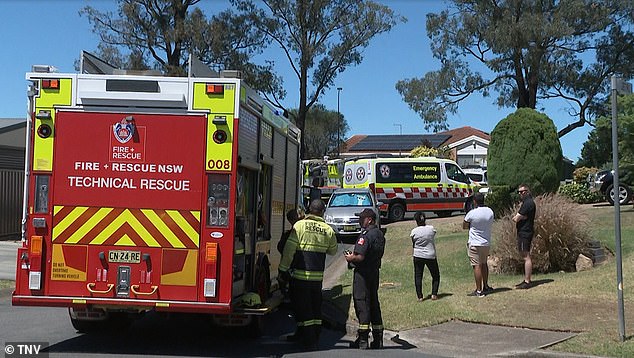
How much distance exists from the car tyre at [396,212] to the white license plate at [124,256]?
1929 centimetres

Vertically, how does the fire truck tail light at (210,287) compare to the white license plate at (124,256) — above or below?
below

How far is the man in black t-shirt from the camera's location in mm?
12227

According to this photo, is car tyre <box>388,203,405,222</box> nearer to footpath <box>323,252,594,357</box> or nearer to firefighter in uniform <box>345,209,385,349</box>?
footpath <box>323,252,594,357</box>

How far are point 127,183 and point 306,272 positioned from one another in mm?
2454

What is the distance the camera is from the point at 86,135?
8297 mm

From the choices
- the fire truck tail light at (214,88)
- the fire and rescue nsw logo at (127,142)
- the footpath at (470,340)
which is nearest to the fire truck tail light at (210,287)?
the fire and rescue nsw logo at (127,142)

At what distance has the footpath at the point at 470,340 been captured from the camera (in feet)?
29.0

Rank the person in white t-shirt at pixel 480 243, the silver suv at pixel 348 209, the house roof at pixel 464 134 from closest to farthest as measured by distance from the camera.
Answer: the person in white t-shirt at pixel 480 243 < the silver suv at pixel 348 209 < the house roof at pixel 464 134

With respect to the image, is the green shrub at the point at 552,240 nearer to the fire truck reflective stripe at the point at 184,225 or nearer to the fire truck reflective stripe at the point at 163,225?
the fire truck reflective stripe at the point at 184,225

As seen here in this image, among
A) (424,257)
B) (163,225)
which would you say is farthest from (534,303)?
(163,225)

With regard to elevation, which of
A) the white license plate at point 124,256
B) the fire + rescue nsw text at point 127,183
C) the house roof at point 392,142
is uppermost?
the house roof at point 392,142

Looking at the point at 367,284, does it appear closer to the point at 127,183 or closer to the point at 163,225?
the point at 163,225

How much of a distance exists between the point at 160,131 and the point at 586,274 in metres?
8.00

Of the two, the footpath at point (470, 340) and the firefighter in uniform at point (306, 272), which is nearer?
the footpath at point (470, 340)
